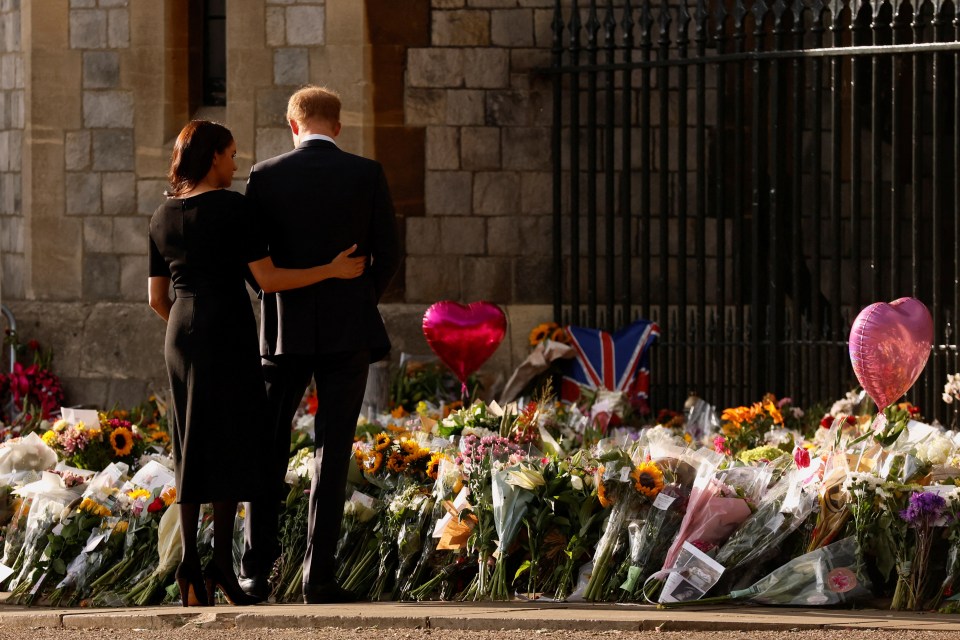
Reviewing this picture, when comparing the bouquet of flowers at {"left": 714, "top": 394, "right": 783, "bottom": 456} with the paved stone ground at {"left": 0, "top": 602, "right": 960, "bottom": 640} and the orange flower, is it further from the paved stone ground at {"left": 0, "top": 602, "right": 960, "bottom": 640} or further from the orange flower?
the paved stone ground at {"left": 0, "top": 602, "right": 960, "bottom": 640}

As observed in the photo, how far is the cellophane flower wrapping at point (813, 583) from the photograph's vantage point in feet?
17.9

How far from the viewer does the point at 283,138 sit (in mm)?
10555

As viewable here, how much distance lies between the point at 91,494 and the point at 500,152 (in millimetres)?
4649

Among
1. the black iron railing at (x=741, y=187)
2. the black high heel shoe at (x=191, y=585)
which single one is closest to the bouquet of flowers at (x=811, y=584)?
the black high heel shoe at (x=191, y=585)

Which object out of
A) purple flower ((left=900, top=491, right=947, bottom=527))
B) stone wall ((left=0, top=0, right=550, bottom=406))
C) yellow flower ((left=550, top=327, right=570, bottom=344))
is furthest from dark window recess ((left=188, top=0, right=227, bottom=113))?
purple flower ((left=900, top=491, right=947, bottom=527))

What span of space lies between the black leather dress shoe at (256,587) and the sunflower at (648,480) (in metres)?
1.31

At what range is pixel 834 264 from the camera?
912 centimetres

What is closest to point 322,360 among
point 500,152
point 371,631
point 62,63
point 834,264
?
point 371,631

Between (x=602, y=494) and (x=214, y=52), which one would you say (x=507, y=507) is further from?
(x=214, y=52)

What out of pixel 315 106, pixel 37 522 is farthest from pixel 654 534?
pixel 37 522

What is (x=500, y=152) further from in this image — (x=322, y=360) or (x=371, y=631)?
(x=371, y=631)

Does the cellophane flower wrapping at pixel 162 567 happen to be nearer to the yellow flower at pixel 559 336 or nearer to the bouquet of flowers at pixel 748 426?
the bouquet of flowers at pixel 748 426

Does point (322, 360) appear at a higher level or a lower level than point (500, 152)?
lower

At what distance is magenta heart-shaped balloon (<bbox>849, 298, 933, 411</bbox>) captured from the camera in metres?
6.87
